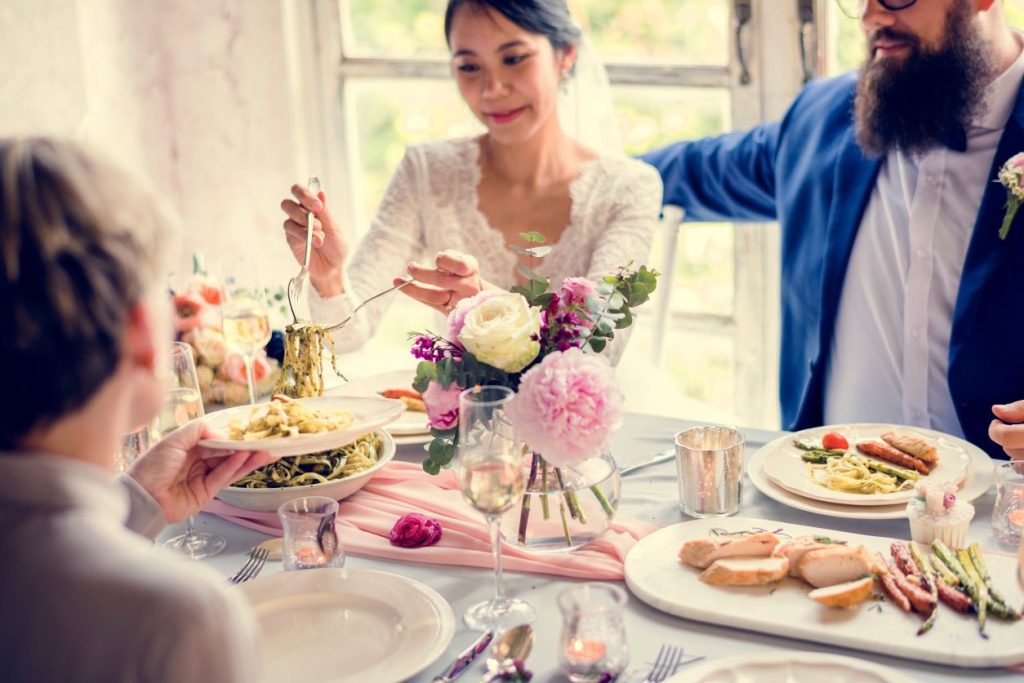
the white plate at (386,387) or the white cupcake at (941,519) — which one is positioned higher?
the white plate at (386,387)

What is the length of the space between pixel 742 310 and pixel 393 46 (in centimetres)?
160

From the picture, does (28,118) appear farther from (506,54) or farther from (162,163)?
(506,54)

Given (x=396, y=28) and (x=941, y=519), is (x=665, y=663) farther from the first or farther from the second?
(x=396, y=28)

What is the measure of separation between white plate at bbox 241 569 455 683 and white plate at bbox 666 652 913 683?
0.29 metres

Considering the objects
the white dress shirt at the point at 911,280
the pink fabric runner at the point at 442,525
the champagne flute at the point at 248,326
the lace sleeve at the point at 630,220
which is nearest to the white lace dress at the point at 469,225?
the lace sleeve at the point at 630,220

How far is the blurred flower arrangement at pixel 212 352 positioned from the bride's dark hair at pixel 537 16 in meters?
0.94

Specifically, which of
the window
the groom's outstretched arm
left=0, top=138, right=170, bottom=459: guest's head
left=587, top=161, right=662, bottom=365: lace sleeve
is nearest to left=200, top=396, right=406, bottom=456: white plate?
left=0, top=138, right=170, bottom=459: guest's head

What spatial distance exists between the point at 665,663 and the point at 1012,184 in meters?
1.30

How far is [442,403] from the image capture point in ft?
4.36

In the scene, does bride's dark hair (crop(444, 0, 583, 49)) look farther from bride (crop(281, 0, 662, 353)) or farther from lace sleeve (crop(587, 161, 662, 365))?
lace sleeve (crop(587, 161, 662, 365))

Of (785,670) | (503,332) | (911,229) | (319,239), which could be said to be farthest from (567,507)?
(911,229)

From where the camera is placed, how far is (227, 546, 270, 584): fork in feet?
4.55

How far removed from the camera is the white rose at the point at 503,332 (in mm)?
1266

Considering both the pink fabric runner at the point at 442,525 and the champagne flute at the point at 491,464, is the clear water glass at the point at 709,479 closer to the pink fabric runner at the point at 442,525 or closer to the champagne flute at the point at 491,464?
the pink fabric runner at the point at 442,525
